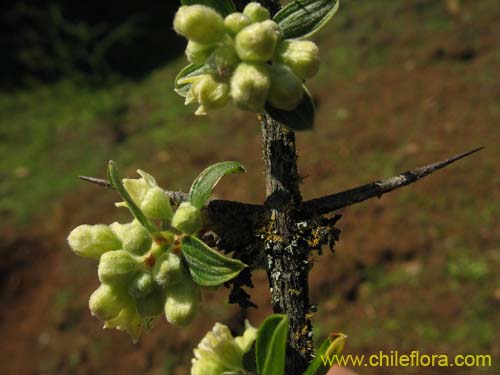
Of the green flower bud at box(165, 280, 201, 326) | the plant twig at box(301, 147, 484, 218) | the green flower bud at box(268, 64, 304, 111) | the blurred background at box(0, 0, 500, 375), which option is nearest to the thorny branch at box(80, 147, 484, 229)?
the plant twig at box(301, 147, 484, 218)

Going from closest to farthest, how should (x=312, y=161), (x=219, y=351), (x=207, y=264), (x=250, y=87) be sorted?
(x=250, y=87) → (x=207, y=264) → (x=219, y=351) → (x=312, y=161)

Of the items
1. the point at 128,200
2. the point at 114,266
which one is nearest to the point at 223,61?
the point at 128,200

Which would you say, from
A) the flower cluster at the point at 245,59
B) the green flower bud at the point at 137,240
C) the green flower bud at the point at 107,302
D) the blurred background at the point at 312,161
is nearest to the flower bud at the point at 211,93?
the flower cluster at the point at 245,59

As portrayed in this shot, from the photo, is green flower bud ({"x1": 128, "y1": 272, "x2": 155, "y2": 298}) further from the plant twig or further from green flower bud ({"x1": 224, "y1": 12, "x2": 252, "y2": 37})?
green flower bud ({"x1": 224, "y1": 12, "x2": 252, "y2": 37})

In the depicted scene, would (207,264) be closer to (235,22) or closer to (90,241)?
(90,241)

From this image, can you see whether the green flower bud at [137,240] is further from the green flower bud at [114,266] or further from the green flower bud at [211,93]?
the green flower bud at [211,93]

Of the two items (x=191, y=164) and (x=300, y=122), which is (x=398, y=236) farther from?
(x=300, y=122)
